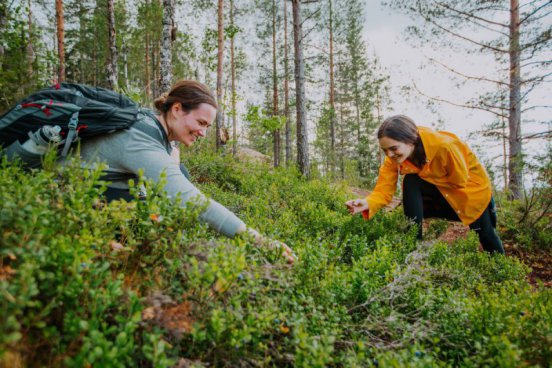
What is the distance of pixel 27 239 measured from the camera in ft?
3.92

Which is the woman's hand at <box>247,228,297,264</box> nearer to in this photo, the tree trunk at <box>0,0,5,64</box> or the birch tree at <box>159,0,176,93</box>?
the birch tree at <box>159,0,176,93</box>

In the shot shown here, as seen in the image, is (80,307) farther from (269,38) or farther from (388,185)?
(269,38)

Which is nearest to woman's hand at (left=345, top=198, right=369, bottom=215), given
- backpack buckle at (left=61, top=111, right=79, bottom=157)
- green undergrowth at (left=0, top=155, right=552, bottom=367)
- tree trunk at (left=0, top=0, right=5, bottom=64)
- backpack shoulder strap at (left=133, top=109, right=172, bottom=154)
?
green undergrowth at (left=0, top=155, right=552, bottom=367)

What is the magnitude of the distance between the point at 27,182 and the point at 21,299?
2.56 feet

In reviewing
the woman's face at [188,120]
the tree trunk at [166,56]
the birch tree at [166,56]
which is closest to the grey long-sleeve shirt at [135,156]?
the woman's face at [188,120]

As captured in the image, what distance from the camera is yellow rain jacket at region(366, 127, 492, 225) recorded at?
3.73m

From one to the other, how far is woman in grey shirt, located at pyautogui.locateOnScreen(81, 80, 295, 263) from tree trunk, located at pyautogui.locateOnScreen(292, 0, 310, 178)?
17.8 feet

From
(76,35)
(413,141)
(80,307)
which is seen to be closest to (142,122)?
(80,307)

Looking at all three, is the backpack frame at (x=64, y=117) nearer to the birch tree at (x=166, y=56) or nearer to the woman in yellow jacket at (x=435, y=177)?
the woman in yellow jacket at (x=435, y=177)

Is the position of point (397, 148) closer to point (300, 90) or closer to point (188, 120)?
point (188, 120)

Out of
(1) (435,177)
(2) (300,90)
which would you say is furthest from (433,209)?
(2) (300,90)

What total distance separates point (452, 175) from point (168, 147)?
3.31 m

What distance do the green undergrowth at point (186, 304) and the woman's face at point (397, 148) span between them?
173cm

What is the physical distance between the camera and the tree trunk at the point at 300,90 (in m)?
8.12
